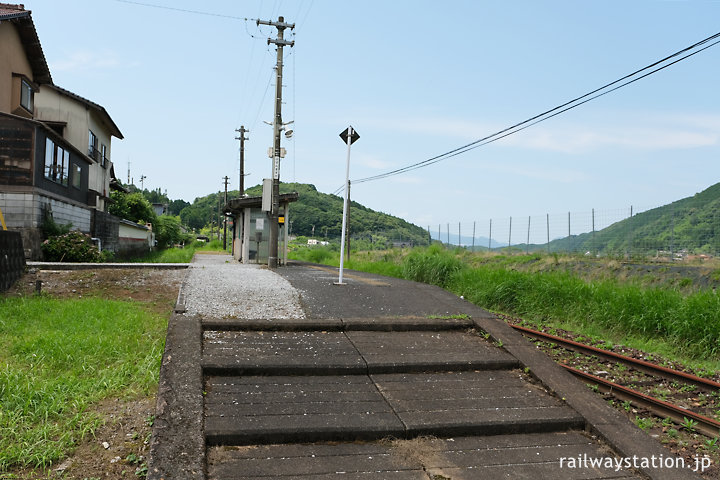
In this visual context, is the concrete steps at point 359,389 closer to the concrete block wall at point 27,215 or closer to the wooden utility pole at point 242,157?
the concrete block wall at point 27,215

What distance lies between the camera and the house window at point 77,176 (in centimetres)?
2086

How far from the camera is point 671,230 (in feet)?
47.3

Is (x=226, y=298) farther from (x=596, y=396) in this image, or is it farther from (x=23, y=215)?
(x=23, y=215)

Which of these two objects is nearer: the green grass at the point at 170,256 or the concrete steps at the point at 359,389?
the concrete steps at the point at 359,389

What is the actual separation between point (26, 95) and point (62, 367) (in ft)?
63.6

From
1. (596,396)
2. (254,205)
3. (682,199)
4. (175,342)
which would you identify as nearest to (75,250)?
(254,205)

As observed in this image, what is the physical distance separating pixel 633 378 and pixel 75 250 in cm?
1561

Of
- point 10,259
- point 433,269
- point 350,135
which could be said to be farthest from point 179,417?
point 433,269

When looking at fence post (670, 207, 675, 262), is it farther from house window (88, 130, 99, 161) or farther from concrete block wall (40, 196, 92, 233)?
house window (88, 130, 99, 161)

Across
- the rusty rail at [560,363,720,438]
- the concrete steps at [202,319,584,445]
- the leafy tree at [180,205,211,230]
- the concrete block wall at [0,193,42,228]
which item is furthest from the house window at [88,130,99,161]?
the leafy tree at [180,205,211,230]

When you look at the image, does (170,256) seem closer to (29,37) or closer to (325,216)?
(29,37)

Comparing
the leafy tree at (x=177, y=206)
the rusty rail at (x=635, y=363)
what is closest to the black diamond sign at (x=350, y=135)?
the rusty rail at (x=635, y=363)

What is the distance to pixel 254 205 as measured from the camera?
17938 mm

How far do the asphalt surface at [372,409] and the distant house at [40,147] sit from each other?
12.2 metres
